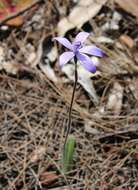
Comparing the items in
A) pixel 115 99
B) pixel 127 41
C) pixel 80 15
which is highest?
pixel 80 15

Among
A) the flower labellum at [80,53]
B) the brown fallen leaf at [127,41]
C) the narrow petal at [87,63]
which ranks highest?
the brown fallen leaf at [127,41]

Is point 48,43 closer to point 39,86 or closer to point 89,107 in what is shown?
point 39,86

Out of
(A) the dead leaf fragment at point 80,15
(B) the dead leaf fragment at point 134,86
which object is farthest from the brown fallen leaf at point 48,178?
(A) the dead leaf fragment at point 80,15

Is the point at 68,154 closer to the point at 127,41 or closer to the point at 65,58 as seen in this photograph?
the point at 65,58

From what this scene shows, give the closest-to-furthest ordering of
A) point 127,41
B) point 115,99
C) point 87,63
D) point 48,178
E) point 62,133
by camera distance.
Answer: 1. point 87,63
2. point 48,178
3. point 62,133
4. point 115,99
5. point 127,41

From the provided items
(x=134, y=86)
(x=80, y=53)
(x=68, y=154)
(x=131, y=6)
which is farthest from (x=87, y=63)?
(x=131, y=6)

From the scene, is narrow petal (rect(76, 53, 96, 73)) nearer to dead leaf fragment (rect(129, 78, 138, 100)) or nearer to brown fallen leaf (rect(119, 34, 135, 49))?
dead leaf fragment (rect(129, 78, 138, 100))

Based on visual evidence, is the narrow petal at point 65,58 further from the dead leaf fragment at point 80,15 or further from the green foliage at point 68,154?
the dead leaf fragment at point 80,15
